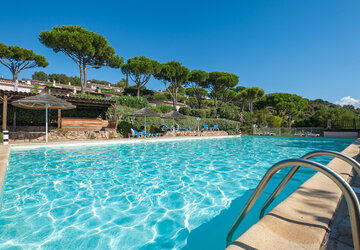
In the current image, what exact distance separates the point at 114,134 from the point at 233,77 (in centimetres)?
2720

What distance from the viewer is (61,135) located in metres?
12.7

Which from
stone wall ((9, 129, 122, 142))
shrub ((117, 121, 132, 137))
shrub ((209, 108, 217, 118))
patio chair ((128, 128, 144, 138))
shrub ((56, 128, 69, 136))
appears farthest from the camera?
shrub ((209, 108, 217, 118))

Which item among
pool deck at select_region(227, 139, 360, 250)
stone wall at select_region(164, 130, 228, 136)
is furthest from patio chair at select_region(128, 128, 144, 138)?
pool deck at select_region(227, 139, 360, 250)

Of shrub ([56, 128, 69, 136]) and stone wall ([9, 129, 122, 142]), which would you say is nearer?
stone wall ([9, 129, 122, 142])

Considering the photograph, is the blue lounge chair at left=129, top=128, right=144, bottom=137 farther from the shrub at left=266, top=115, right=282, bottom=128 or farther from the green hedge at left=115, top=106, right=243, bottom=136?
the shrub at left=266, top=115, right=282, bottom=128

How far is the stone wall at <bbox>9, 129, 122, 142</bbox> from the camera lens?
11431 mm

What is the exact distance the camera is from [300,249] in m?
1.29

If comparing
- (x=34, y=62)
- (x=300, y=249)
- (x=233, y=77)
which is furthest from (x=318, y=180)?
(x=34, y=62)

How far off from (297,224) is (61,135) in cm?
1439

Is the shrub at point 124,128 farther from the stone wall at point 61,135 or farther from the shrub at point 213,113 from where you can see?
the shrub at point 213,113

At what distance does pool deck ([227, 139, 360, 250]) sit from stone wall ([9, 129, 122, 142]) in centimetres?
1367

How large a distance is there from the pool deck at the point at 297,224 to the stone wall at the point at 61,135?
538 inches

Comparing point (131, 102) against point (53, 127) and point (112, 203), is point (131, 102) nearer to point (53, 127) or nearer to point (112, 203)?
point (53, 127)

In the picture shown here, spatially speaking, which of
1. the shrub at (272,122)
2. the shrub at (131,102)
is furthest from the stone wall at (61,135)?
the shrub at (272,122)
